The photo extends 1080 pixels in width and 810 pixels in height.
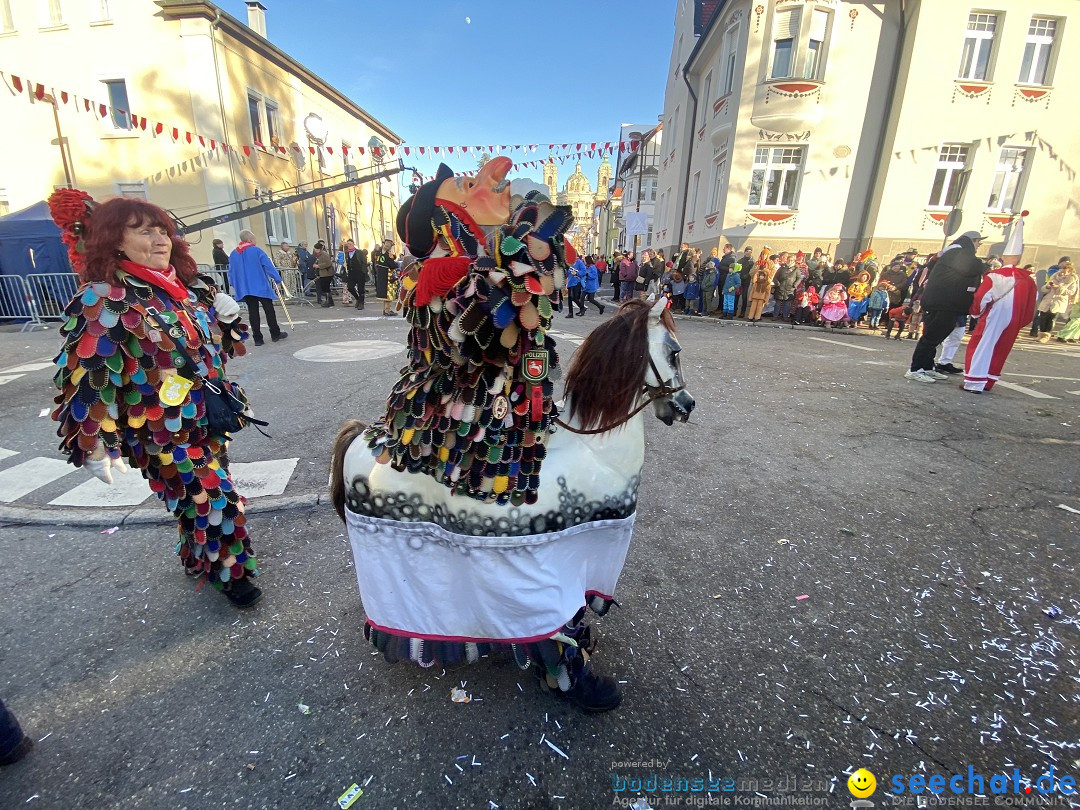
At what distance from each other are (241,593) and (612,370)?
2.05m

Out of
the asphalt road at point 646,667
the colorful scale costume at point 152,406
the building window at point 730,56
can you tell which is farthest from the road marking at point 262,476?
the building window at point 730,56

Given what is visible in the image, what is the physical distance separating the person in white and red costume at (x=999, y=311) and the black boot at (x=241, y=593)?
7.92 metres

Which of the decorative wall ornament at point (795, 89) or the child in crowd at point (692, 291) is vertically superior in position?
the decorative wall ornament at point (795, 89)

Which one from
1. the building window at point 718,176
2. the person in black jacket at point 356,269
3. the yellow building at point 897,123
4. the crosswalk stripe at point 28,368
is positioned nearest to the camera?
the crosswalk stripe at point 28,368

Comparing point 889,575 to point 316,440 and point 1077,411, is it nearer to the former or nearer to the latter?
point 316,440

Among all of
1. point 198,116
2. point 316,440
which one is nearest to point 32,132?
point 198,116

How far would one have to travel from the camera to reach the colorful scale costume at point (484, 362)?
1.39 m

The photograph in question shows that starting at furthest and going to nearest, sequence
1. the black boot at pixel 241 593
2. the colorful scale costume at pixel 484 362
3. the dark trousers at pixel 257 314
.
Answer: the dark trousers at pixel 257 314, the black boot at pixel 241 593, the colorful scale costume at pixel 484 362

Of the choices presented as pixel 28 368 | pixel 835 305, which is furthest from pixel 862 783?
pixel 835 305

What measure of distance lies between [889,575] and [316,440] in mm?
4221

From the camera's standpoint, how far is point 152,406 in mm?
2002

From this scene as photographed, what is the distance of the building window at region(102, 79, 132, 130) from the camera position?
15875 millimetres

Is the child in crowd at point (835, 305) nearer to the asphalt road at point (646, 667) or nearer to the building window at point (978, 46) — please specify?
the building window at point (978, 46)

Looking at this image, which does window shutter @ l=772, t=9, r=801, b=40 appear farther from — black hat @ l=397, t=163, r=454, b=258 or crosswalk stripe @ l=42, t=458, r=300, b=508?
crosswalk stripe @ l=42, t=458, r=300, b=508
